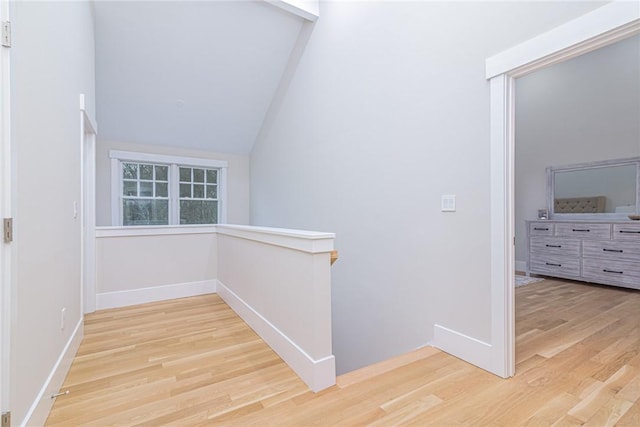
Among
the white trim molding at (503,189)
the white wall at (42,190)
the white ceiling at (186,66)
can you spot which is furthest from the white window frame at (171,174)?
the white trim molding at (503,189)

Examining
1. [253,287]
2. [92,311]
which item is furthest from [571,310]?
[92,311]

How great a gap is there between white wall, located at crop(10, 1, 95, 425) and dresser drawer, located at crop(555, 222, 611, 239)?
5.93 m

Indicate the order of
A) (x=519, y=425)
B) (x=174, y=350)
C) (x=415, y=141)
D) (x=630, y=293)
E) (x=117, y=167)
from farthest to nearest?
(x=117, y=167) → (x=630, y=293) → (x=415, y=141) → (x=174, y=350) → (x=519, y=425)

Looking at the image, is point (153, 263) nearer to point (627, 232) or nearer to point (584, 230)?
point (584, 230)

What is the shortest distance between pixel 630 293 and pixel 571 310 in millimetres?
1403

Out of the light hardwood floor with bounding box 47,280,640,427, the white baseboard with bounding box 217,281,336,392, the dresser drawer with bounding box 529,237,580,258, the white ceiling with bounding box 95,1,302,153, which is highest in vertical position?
the white ceiling with bounding box 95,1,302,153

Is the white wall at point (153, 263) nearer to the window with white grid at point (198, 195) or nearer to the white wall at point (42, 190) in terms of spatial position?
the white wall at point (42, 190)

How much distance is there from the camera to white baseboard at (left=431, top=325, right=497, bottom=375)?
203 centimetres

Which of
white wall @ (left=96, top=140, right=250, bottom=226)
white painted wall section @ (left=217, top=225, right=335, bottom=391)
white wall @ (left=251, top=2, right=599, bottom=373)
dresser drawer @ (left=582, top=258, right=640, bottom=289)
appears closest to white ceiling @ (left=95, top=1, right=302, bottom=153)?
white wall @ (left=96, top=140, right=250, bottom=226)

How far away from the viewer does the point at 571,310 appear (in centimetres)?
334

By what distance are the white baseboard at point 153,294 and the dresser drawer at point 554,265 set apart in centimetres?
494

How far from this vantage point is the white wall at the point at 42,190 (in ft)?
4.31

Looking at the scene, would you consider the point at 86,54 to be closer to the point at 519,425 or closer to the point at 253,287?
the point at 253,287

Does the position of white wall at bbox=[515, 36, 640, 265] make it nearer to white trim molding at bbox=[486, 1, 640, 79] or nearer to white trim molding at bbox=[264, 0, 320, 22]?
white trim molding at bbox=[264, 0, 320, 22]
